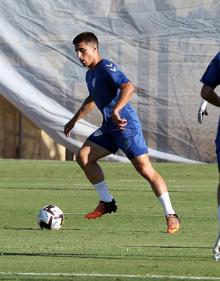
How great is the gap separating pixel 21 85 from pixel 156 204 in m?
9.52

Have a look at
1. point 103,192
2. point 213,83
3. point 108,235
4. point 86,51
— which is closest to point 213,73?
point 213,83

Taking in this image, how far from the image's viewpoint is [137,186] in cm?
2038

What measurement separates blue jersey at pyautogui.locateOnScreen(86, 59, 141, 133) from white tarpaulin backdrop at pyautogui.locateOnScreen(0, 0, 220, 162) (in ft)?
38.1

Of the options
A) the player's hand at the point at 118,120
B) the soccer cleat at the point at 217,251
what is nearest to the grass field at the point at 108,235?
the soccer cleat at the point at 217,251

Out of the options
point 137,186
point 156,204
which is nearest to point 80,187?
point 137,186

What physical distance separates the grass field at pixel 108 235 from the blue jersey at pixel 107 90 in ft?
3.76

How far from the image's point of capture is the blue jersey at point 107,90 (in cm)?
1276

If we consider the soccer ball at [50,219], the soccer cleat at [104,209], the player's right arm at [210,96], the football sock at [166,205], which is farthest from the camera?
the soccer cleat at [104,209]

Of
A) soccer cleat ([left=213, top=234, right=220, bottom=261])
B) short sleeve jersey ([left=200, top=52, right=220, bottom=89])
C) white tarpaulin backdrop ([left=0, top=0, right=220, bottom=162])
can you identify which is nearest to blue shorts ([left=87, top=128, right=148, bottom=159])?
short sleeve jersey ([left=200, top=52, right=220, bottom=89])

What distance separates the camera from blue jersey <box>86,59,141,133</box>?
12758mm

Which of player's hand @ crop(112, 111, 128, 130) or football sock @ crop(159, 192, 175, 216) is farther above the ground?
player's hand @ crop(112, 111, 128, 130)

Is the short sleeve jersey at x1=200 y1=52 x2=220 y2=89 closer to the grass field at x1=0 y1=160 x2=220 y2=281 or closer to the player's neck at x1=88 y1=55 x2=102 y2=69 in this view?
the grass field at x1=0 y1=160 x2=220 y2=281

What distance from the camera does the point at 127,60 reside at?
2505cm

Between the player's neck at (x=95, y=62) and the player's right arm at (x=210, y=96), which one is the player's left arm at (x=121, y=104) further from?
the player's right arm at (x=210, y=96)
